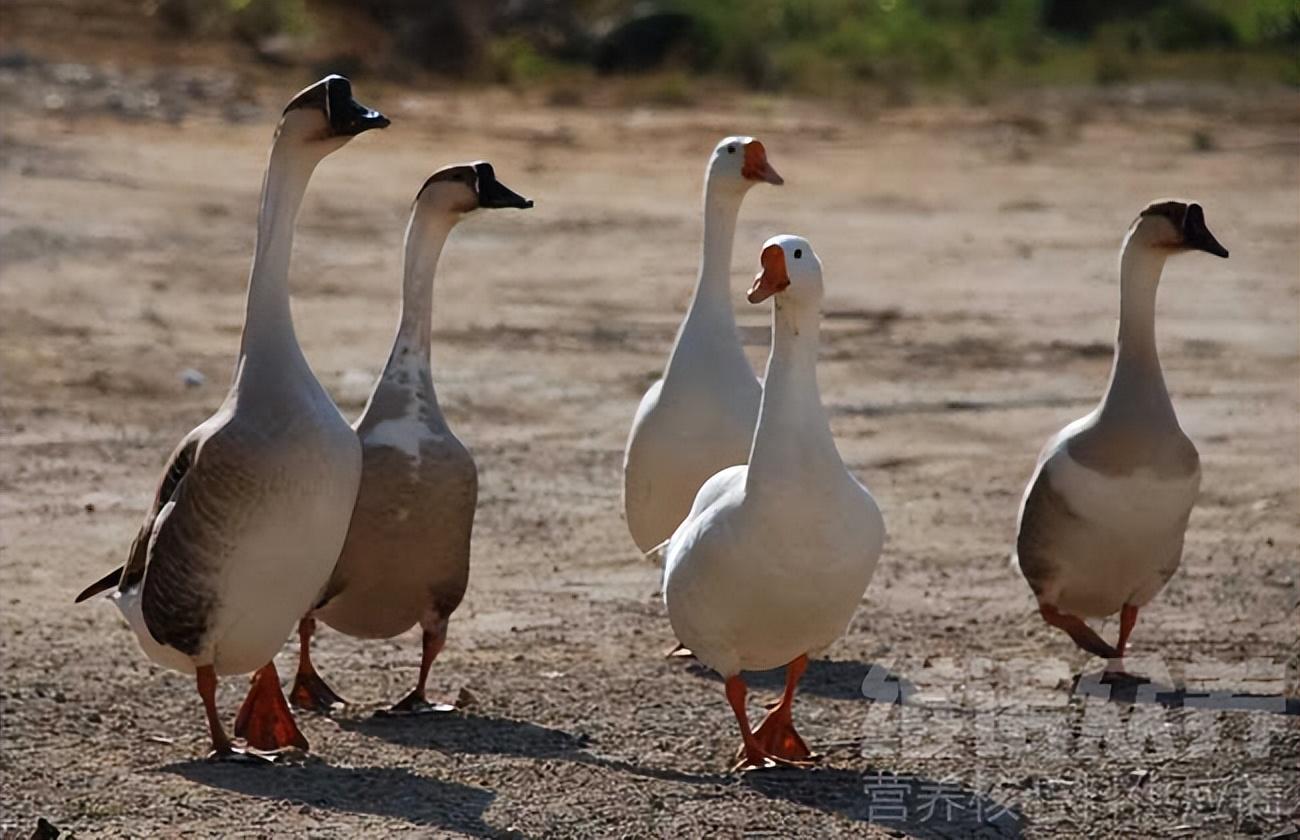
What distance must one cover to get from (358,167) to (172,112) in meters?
3.43

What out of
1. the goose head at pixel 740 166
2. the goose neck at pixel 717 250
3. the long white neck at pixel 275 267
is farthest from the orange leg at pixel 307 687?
the goose head at pixel 740 166

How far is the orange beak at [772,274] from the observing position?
667 centimetres

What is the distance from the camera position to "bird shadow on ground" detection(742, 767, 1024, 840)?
6270mm

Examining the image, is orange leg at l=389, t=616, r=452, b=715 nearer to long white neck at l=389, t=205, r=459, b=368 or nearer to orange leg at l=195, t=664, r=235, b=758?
orange leg at l=195, t=664, r=235, b=758

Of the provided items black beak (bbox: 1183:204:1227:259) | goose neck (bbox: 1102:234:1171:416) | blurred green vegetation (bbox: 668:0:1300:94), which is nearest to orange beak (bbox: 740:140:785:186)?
goose neck (bbox: 1102:234:1171:416)

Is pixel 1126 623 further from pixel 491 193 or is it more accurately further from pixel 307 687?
pixel 307 687

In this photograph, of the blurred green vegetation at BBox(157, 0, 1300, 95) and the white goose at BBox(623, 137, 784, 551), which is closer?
the white goose at BBox(623, 137, 784, 551)

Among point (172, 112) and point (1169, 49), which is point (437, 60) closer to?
point (172, 112)

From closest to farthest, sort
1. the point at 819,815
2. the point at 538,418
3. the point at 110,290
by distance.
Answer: the point at 819,815
the point at 538,418
the point at 110,290

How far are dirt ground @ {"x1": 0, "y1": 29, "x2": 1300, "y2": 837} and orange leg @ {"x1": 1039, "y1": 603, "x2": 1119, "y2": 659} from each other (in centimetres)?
13

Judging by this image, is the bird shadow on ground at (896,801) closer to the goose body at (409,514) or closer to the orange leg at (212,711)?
the goose body at (409,514)

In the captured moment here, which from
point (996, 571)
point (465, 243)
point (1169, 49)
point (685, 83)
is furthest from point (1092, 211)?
point (1169, 49)

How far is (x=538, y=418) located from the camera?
1263 centimetres

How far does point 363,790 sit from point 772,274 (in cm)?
192
